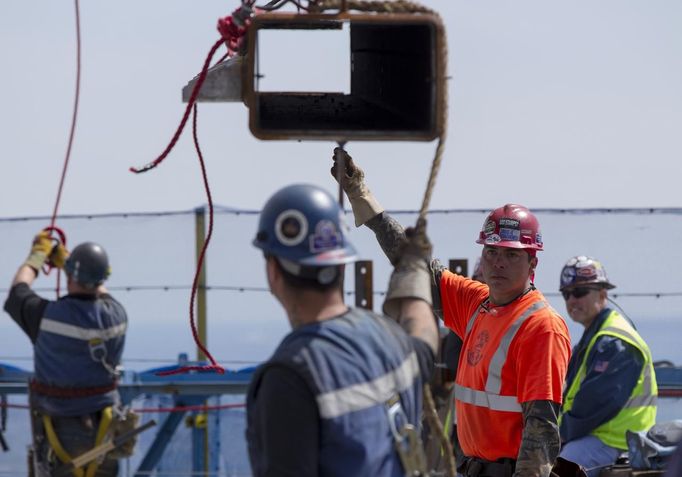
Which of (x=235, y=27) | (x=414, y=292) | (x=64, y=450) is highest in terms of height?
(x=235, y=27)

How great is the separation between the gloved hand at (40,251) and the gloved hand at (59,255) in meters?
0.05

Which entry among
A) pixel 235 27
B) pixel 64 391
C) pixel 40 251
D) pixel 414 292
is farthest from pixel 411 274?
pixel 40 251

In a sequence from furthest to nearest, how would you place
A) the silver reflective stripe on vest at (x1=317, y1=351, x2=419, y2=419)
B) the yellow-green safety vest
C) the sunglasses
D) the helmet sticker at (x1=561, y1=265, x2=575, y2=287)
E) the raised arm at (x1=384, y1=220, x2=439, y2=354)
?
1. the helmet sticker at (x1=561, y1=265, x2=575, y2=287)
2. the sunglasses
3. the yellow-green safety vest
4. the raised arm at (x1=384, y1=220, x2=439, y2=354)
5. the silver reflective stripe on vest at (x1=317, y1=351, x2=419, y2=419)

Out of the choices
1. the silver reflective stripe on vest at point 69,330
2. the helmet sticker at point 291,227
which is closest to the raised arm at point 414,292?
the helmet sticker at point 291,227

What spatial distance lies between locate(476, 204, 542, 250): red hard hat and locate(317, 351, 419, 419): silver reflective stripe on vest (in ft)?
6.27

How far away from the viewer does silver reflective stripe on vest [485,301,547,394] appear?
188 inches

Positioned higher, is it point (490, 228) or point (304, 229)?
point (304, 229)

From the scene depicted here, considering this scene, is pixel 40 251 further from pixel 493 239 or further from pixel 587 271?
pixel 493 239

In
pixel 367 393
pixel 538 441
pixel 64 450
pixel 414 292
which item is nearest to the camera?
pixel 367 393

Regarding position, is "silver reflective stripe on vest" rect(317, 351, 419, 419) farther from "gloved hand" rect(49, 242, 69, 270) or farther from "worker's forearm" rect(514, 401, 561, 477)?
"gloved hand" rect(49, 242, 69, 270)

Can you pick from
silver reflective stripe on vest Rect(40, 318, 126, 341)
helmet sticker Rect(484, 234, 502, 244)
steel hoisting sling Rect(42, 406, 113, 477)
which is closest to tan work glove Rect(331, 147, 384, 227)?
helmet sticker Rect(484, 234, 502, 244)

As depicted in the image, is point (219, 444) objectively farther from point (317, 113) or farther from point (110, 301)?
point (317, 113)

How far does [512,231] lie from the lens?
16.8ft

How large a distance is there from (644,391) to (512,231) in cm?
219
